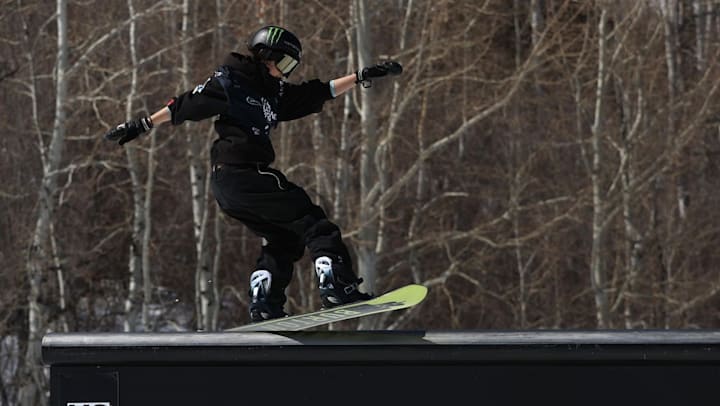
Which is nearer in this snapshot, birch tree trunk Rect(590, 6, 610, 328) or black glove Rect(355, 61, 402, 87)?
black glove Rect(355, 61, 402, 87)

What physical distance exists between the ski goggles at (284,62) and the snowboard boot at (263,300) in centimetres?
99

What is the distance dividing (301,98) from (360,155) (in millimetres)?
15011

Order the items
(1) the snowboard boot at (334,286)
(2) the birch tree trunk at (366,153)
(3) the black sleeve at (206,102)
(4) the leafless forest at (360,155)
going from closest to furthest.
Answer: (1) the snowboard boot at (334,286), (3) the black sleeve at (206,102), (2) the birch tree trunk at (366,153), (4) the leafless forest at (360,155)

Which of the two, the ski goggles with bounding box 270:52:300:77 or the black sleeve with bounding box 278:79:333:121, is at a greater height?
the ski goggles with bounding box 270:52:300:77

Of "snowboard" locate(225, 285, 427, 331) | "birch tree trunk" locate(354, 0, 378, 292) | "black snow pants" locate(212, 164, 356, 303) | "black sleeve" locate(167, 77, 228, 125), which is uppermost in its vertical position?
"birch tree trunk" locate(354, 0, 378, 292)

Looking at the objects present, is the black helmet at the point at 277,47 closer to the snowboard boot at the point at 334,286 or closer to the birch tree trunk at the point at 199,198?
the snowboard boot at the point at 334,286

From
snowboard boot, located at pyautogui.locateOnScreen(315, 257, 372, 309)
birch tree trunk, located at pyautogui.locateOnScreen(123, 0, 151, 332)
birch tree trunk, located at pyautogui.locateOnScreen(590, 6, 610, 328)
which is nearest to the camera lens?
snowboard boot, located at pyautogui.locateOnScreen(315, 257, 372, 309)

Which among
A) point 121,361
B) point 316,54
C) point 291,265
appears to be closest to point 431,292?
point 316,54

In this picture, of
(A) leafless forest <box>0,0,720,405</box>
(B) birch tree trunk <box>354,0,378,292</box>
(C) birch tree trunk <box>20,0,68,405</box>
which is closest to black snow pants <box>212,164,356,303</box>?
(A) leafless forest <box>0,0,720,405</box>

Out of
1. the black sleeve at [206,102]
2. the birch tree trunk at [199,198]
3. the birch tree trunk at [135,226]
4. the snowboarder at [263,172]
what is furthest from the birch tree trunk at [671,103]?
the black sleeve at [206,102]

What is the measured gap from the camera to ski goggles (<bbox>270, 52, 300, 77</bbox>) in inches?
220

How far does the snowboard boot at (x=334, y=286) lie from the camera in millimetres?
5410

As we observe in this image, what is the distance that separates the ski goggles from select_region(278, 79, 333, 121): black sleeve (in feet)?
0.46

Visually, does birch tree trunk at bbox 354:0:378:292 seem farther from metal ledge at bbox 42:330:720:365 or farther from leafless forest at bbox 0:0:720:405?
metal ledge at bbox 42:330:720:365
